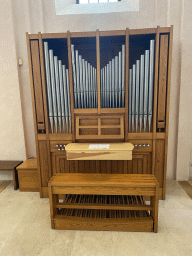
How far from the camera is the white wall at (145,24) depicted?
148 inches

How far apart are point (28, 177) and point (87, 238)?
6.42 ft

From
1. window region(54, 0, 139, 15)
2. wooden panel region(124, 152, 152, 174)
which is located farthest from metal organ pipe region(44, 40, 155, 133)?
window region(54, 0, 139, 15)

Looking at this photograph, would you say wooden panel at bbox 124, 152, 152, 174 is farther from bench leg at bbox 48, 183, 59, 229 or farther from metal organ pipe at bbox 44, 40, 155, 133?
bench leg at bbox 48, 183, 59, 229

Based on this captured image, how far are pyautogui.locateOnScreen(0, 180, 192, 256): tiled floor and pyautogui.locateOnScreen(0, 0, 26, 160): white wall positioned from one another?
1.64 metres

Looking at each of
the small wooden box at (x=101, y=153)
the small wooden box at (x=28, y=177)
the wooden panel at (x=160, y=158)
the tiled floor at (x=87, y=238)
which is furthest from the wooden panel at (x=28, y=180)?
the wooden panel at (x=160, y=158)

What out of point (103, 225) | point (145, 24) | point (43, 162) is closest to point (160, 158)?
point (103, 225)

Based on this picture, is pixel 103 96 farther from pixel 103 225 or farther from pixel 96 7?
pixel 96 7

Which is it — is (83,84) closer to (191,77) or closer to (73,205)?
(73,205)

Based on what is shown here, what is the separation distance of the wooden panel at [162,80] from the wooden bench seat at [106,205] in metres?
1.14

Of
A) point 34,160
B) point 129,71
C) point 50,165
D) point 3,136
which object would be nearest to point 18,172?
point 34,160

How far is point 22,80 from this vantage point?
427cm

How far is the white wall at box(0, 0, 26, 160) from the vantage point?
3.99 meters

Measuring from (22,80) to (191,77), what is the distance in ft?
13.0

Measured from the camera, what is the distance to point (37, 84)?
329cm
